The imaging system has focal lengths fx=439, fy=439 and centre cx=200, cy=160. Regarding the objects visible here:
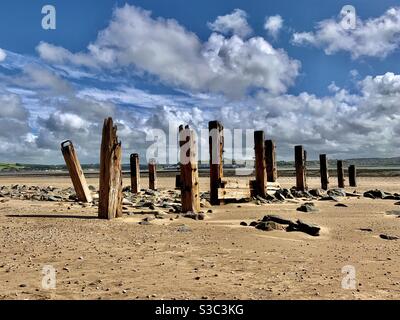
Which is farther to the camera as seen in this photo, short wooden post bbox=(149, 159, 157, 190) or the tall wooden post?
short wooden post bbox=(149, 159, 157, 190)

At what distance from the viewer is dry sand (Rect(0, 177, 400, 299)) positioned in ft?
16.9

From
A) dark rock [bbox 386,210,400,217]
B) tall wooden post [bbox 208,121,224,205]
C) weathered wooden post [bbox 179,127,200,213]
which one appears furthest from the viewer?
tall wooden post [bbox 208,121,224,205]

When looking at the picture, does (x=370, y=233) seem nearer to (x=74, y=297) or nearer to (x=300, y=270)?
(x=300, y=270)

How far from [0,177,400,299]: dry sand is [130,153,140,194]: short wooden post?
10520 millimetres

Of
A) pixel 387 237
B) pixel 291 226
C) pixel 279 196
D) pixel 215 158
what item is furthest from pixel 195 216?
pixel 279 196

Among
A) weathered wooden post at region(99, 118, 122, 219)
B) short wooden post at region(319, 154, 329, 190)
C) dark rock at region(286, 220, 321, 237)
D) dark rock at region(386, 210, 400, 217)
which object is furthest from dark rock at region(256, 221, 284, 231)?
short wooden post at region(319, 154, 329, 190)

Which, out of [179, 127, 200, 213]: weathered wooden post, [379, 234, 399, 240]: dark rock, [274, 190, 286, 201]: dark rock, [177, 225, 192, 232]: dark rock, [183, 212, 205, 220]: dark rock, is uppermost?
[179, 127, 200, 213]: weathered wooden post

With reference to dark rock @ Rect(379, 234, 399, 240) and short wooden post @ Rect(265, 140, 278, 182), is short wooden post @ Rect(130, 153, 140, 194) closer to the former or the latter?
short wooden post @ Rect(265, 140, 278, 182)

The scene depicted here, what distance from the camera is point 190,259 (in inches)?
268

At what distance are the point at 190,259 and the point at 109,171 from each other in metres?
4.89

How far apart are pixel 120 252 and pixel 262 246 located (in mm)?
2508
